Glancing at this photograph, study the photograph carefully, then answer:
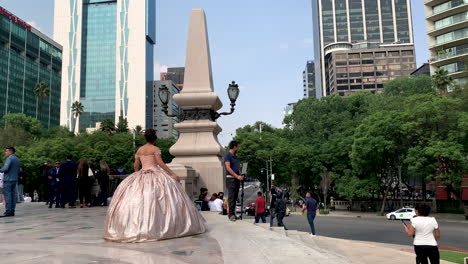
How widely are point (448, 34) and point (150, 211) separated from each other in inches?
2522

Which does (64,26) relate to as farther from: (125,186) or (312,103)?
(125,186)

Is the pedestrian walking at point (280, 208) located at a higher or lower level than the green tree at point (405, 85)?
lower

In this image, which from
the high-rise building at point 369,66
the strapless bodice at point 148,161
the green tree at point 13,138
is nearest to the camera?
the strapless bodice at point 148,161

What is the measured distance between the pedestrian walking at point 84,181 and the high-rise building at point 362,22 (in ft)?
450

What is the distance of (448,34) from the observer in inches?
2255

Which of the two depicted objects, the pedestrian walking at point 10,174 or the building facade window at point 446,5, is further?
the building facade window at point 446,5

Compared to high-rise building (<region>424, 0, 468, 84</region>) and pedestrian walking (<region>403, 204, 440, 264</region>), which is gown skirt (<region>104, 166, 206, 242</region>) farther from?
high-rise building (<region>424, 0, 468, 84</region>)

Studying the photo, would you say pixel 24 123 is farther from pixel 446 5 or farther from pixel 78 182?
pixel 446 5

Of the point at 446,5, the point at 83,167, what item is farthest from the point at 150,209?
the point at 446,5

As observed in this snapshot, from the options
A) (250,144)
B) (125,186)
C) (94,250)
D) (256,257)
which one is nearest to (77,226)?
(125,186)

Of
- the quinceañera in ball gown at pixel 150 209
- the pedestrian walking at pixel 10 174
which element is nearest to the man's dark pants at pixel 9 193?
the pedestrian walking at pixel 10 174

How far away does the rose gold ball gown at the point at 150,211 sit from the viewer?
5.80 metres

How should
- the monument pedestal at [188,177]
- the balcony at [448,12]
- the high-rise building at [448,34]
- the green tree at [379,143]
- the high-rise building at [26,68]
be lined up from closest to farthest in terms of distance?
the monument pedestal at [188,177], the green tree at [379,143], the balcony at [448,12], the high-rise building at [448,34], the high-rise building at [26,68]

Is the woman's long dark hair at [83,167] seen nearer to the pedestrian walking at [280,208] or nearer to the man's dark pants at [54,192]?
the man's dark pants at [54,192]
